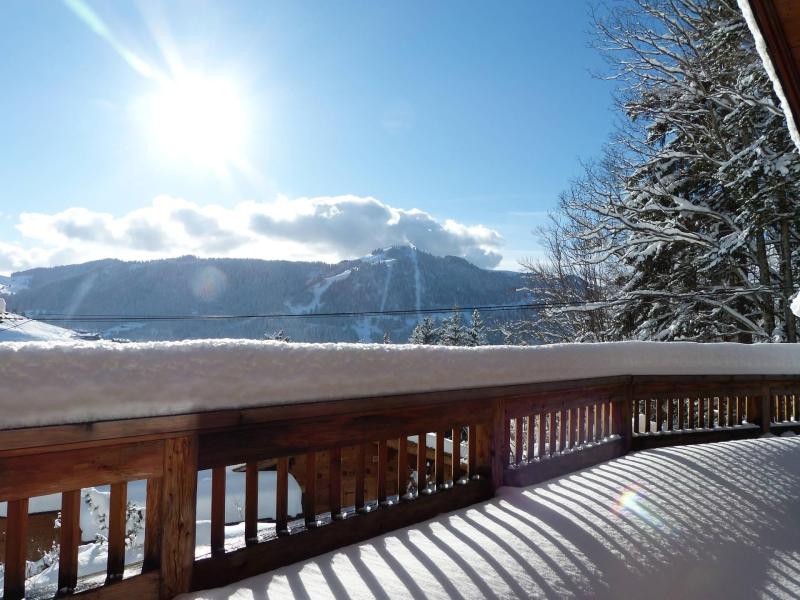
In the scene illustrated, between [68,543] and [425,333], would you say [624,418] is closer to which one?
[68,543]

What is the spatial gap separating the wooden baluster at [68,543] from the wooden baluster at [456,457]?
7.21 feet

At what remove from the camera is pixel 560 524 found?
316 centimetres

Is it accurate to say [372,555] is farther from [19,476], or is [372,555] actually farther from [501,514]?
[19,476]

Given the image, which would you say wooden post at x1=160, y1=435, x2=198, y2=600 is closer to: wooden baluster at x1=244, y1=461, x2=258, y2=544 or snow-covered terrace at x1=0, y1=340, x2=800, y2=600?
snow-covered terrace at x1=0, y1=340, x2=800, y2=600

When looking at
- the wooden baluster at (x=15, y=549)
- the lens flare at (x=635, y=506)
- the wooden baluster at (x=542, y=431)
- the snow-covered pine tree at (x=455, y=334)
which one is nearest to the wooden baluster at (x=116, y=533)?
the wooden baluster at (x=15, y=549)

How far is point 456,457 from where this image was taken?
3580 mm

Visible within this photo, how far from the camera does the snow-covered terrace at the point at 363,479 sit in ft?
6.25

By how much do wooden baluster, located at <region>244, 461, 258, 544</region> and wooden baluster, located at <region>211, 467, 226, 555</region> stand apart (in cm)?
12

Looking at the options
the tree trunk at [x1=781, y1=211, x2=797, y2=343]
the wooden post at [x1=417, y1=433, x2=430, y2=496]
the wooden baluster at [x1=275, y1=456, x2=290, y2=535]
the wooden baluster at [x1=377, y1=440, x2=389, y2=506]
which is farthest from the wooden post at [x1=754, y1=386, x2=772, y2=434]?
the tree trunk at [x1=781, y1=211, x2=797, y2=343]

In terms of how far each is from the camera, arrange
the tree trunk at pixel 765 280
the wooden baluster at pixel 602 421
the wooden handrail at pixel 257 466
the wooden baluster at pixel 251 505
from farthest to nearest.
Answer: the tree trunk at pixel 765 280
the wooden baluster at pixel 602 421
the wooden baluster at pixel 251 505
the wooden handrail at pixel 257 466

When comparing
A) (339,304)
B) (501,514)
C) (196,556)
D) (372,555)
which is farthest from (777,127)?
(339,304)

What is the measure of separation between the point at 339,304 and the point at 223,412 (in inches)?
6836

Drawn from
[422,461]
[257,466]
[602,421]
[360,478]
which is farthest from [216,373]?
[602,421]

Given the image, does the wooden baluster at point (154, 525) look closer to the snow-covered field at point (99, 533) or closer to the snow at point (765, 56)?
the snow-covered field at point (99, 533)
